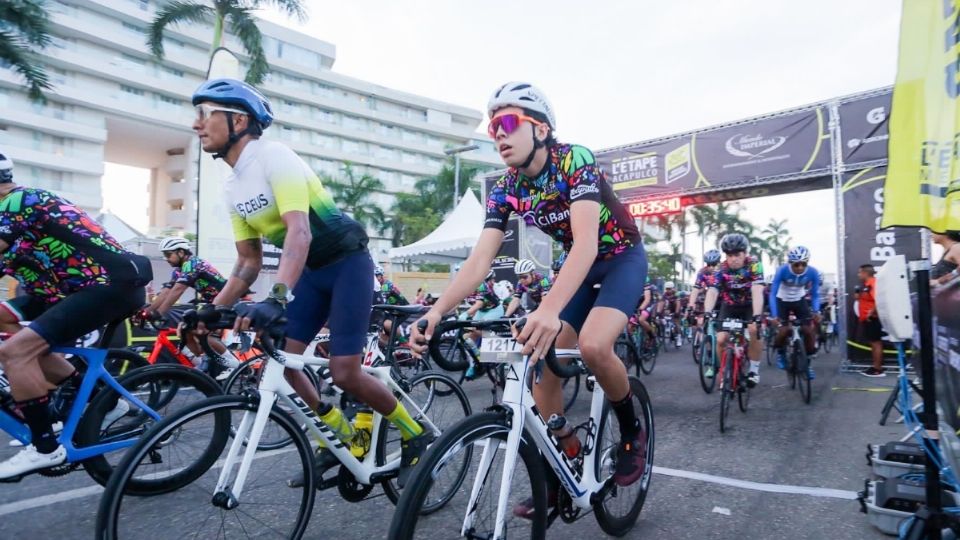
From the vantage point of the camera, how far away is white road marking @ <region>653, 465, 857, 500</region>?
3662 mm

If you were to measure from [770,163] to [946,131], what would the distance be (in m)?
10.4

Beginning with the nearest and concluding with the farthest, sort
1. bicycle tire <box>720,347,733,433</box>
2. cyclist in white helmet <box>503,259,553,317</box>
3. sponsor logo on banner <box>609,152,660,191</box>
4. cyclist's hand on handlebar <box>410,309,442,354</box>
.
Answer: cyclist's hand on handlebar <box>410,309,442,354</box> → bicycle tire <box>720,347,733,433</box> → cyclist in white helmet <box>503,259,553,317</box> → sponsor logo on banner <box>609,152,660,191</box>

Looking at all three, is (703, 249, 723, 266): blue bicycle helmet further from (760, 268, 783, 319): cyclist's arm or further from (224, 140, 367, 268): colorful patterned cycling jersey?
(224, 140, 367, 268): colorful patterned cycling jersey

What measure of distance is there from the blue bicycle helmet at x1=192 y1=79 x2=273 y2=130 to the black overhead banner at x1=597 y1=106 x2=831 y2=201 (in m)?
11.1

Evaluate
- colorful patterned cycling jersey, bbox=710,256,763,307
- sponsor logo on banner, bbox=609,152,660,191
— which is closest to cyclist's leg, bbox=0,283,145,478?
colorful patterned cycling jersey, bbox=710,256,763,307

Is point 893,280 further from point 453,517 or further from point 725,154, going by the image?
point 725,154

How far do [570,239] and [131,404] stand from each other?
291 cm

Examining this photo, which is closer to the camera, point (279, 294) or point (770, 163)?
point (279, 294)

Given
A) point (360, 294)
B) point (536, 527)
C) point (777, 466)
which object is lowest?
point (777, 466)

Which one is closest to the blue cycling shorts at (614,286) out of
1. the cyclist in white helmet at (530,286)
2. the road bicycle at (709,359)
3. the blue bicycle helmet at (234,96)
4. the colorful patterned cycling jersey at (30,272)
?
the blue bicycle helmet at (234,96)

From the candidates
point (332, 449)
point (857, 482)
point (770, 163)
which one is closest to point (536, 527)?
point (332, 449)

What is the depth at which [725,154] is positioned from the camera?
40.1ft

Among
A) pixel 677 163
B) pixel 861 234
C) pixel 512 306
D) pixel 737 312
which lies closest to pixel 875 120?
pixel 861 234

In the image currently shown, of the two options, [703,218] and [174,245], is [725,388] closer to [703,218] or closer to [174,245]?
[174,245]
